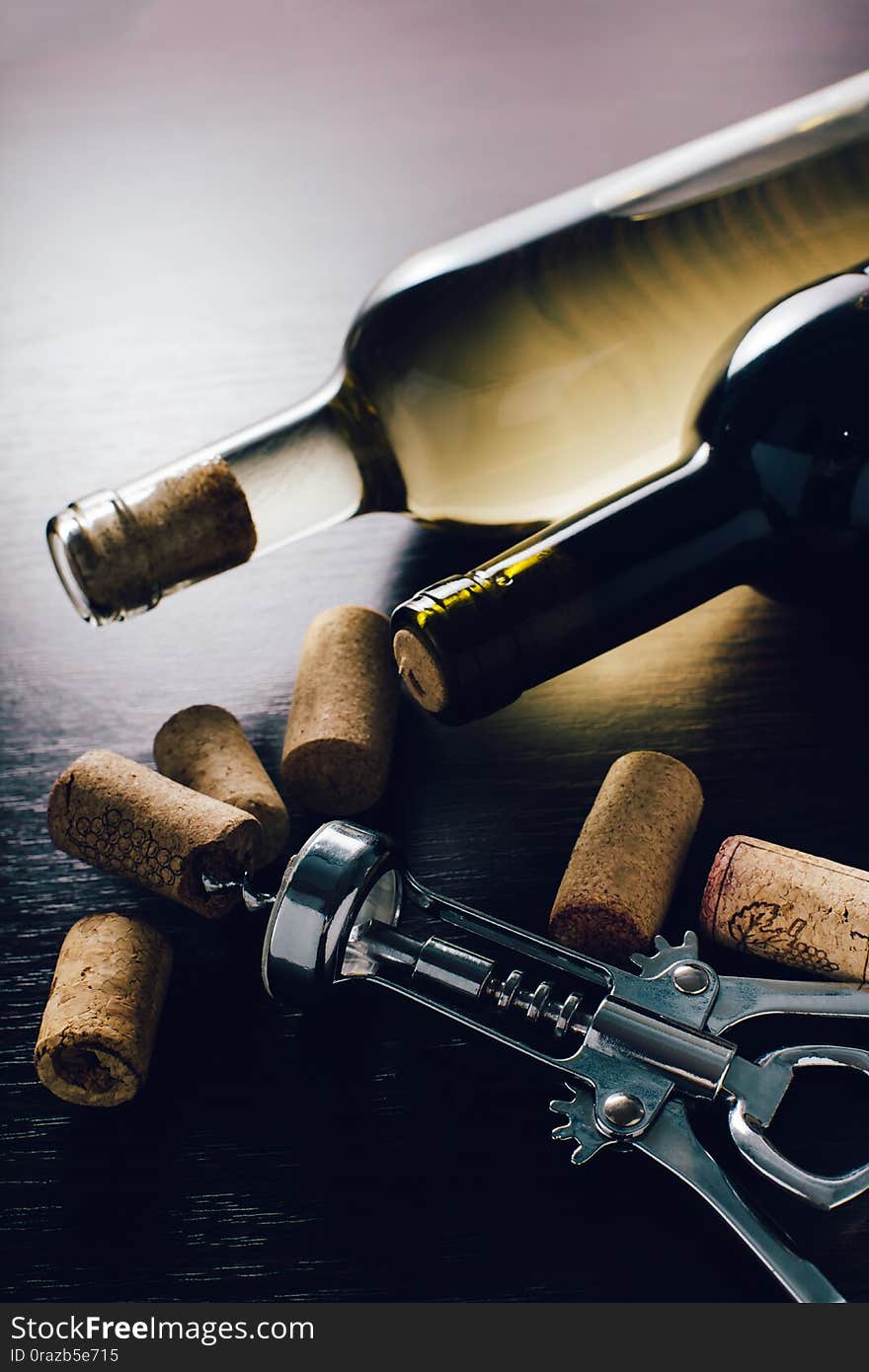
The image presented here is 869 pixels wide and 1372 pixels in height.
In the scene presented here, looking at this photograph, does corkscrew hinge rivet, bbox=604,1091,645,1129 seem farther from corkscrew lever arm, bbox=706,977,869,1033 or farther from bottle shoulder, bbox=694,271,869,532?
bottle shoulder, bbox=694,271,869,532

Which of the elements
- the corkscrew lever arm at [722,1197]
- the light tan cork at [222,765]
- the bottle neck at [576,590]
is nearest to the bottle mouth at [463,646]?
the bottle neck at [576,590]

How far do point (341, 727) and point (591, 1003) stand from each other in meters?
0.21

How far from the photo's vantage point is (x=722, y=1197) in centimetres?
60

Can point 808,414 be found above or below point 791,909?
above

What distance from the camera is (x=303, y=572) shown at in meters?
1.00

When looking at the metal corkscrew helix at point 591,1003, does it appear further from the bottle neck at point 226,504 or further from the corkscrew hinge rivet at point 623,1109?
the bottle neck at point 226,504

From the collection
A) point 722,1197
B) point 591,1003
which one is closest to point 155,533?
point 591,1003

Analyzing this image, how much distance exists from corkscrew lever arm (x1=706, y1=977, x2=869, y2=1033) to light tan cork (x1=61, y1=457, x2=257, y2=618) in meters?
0.39

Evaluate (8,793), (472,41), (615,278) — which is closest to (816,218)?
(615,278)

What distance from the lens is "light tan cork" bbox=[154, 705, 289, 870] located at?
783mm

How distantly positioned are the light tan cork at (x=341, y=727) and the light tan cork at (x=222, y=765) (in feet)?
0.08

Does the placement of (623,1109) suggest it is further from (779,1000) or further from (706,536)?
(706,536)

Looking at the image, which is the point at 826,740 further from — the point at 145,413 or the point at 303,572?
the point at 145,413

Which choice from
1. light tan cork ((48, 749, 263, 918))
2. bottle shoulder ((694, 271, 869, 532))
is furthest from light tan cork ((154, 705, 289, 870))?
bottle shoulder ((694, 271, 869, 532))
